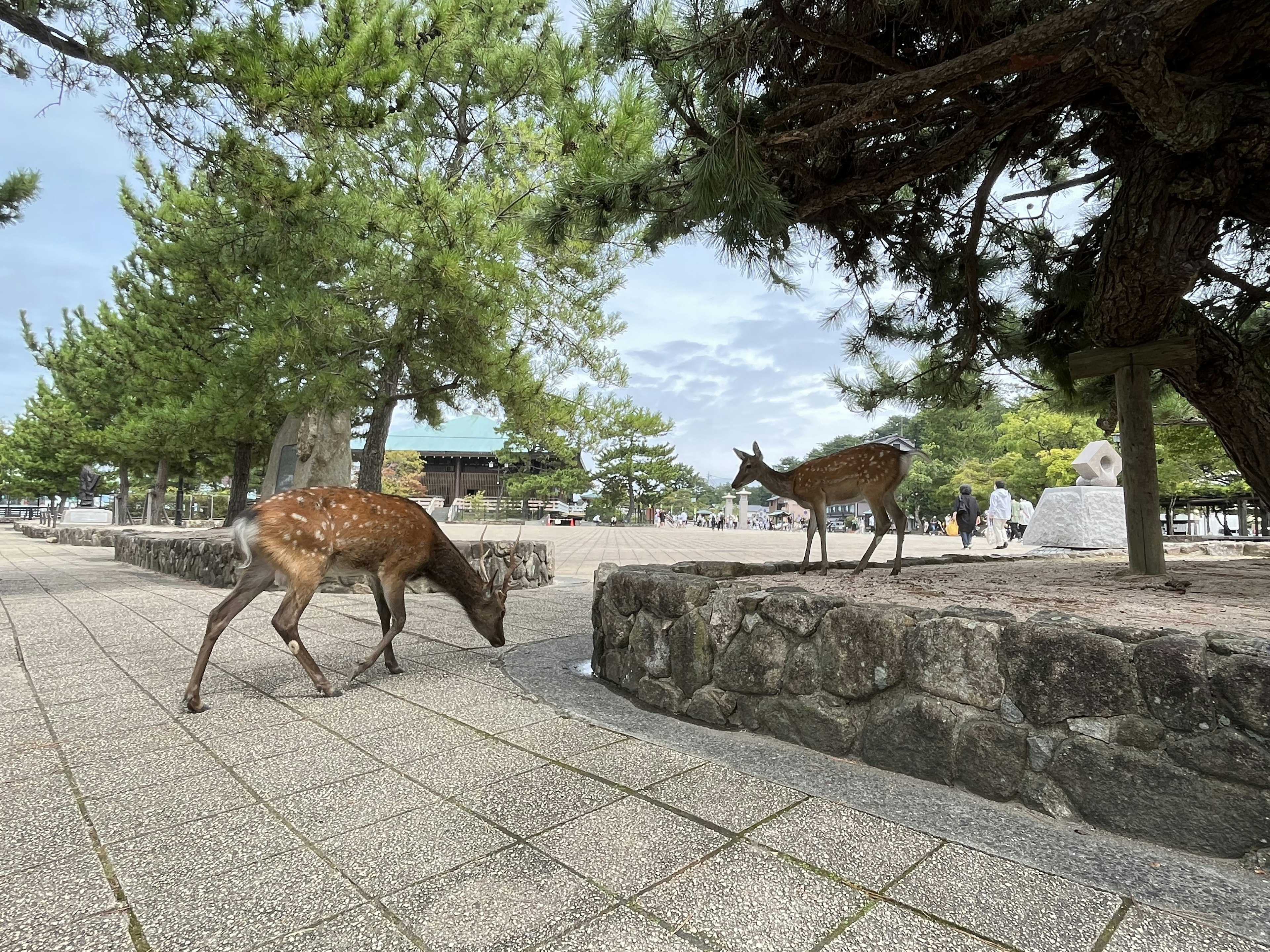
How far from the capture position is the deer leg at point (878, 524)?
426cm

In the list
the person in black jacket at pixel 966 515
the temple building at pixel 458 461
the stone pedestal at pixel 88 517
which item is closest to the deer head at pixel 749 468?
the person in black jacket at pixel 966 515

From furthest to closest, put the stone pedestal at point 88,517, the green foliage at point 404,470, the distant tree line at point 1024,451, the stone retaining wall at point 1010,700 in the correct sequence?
the green foliage at point 404,470 < the stone pedestal at point 88,517 < the distant tree line at point 1024,451 < the stone retaining wall at point 1010,700

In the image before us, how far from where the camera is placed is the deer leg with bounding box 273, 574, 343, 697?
10.2 feet

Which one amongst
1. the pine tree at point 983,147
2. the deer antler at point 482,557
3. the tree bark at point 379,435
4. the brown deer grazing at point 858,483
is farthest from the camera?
the tree bark at point 379,435

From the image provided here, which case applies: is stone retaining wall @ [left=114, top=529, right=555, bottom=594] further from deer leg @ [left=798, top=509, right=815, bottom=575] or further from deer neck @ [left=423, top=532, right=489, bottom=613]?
deer leg @ [left=798, top=509, right=815, bottom=575]

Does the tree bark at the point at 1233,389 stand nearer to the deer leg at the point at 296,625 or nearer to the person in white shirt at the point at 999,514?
the deer leg at the point at 296,625

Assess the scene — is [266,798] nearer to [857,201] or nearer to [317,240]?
[857,201]

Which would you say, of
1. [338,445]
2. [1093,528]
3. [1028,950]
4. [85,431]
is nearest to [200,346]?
[338,445]

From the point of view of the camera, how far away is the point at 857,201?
12.8 feet

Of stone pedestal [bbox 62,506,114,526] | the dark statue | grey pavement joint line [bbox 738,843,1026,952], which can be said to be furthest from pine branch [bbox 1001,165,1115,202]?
the dark statue

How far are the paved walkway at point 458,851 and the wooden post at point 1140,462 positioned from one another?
2.61m

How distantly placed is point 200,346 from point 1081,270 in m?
12.8

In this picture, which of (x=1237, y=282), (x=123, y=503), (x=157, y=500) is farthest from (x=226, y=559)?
(x=123, y=503)

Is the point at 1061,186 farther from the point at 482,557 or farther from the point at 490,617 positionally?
the point at 482,557
